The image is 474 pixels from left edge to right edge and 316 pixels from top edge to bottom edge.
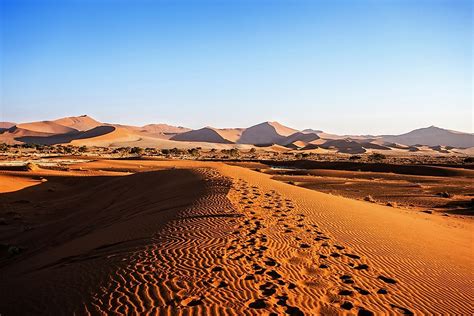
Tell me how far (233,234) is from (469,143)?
205 metres

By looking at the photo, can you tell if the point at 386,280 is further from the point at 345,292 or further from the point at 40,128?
the point at 40,128

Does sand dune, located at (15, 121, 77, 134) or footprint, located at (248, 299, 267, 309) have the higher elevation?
sand dune, located at (15, 121, 77, 134)

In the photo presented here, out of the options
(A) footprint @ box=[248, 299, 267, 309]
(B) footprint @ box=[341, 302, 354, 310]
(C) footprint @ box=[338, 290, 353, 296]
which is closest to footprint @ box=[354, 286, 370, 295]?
(C) footprint @ box=[338, 290, 353, 296]

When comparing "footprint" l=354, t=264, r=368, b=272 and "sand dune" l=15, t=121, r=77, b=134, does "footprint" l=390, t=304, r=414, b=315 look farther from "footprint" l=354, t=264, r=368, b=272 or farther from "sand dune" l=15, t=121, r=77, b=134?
"sand dune" l=15, t=121, r=77, b=134

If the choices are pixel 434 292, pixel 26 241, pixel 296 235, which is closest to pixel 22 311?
pixel 296 235

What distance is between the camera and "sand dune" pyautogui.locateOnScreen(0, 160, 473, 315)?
17.5 feet

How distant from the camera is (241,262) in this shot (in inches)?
263

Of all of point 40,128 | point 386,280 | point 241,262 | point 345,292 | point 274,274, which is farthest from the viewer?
point 40,128

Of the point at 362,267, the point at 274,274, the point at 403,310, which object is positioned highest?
the point at 274,274

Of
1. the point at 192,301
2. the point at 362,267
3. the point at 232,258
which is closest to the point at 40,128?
the point at 232,258

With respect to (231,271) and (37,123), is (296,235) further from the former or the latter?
(37,123)

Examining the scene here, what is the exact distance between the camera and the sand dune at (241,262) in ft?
17.5

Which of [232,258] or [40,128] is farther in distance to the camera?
[40,128]

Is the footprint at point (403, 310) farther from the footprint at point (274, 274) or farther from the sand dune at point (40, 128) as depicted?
the sand dune at point (40, 128)
